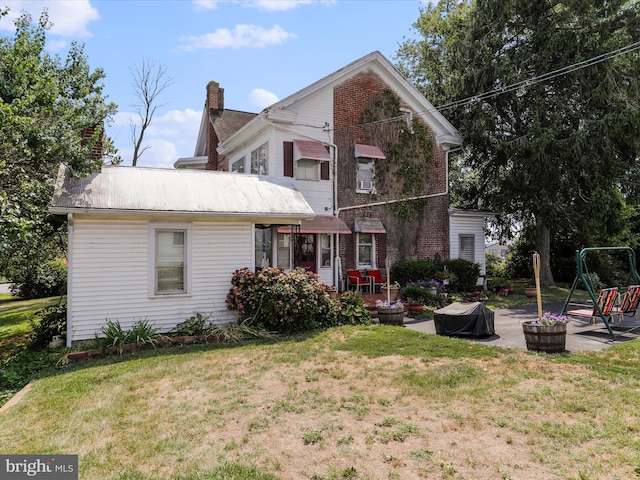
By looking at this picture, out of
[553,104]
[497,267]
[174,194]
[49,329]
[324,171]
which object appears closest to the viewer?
[49,329]

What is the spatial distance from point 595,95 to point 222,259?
16.3 meters

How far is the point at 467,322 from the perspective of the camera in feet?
31.4

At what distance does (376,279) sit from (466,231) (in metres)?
5.77

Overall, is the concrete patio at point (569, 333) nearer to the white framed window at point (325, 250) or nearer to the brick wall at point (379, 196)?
the white framed window at point (325, 250)

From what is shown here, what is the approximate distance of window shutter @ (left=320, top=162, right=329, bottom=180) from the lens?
48.5ft

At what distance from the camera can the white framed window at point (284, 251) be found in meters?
13.8

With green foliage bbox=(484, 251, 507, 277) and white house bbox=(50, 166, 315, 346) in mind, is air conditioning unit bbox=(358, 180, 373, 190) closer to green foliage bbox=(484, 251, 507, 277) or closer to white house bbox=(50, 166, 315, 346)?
white house bbox=(50, 166, 315, 346)

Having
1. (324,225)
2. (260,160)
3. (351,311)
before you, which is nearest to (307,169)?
(260,160)

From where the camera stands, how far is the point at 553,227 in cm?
1936

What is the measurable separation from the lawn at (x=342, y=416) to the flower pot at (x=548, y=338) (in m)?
0.30

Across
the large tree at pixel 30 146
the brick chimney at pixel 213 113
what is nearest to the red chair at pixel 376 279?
the large tree at pixel 30 146

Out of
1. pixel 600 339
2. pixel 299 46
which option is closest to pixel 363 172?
pixel 299 46

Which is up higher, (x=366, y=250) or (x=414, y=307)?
(x=366, y=250)

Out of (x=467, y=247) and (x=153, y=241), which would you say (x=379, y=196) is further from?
(x=153, y=241)
